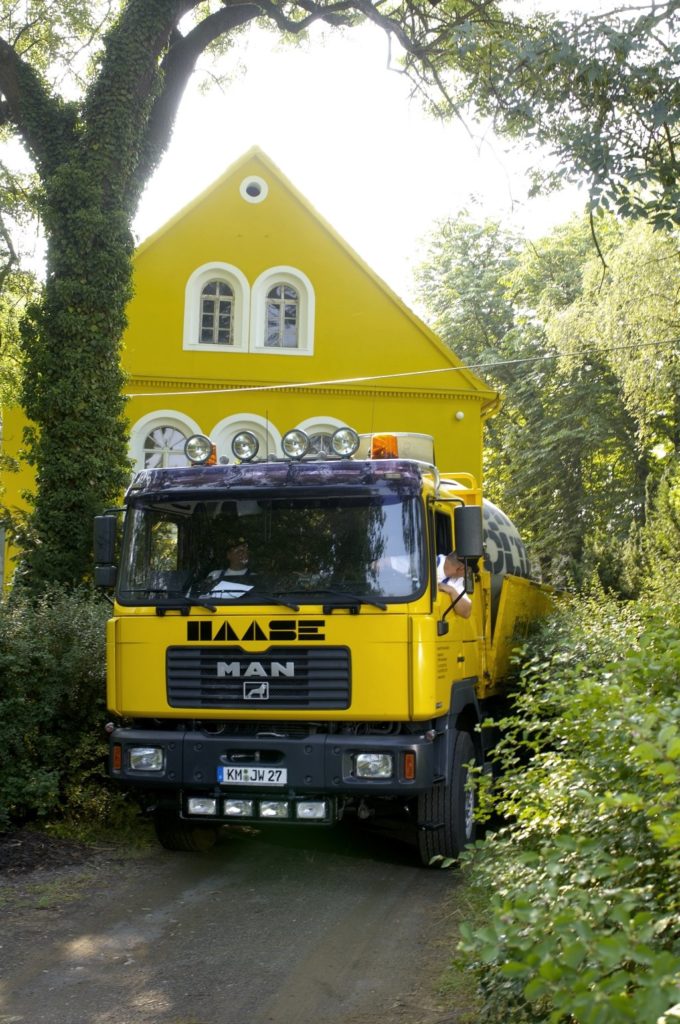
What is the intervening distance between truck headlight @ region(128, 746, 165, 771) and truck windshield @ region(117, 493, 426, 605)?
3.31 feet

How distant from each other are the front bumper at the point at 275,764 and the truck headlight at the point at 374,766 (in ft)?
0.06

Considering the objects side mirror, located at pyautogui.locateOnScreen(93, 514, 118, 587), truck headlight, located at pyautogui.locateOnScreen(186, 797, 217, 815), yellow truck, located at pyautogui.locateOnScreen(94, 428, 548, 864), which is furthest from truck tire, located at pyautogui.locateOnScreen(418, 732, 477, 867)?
side mirror, located at pyautogui.locateOnScreen(93, 514, 118, 587)

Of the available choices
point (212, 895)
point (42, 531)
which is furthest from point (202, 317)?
point (212, 895)

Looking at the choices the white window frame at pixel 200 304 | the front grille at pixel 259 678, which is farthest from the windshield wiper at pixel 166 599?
the white window frame at pixel 200 304

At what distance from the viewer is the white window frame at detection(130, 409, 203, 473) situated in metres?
24.6

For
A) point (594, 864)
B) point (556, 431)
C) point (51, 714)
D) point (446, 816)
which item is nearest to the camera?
point (594, 864)

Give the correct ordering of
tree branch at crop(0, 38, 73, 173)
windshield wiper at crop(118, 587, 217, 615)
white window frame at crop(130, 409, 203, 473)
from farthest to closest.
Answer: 1. white window frame at crop(130, 409, 203, 473)
2. tree branch at crop(0, 38, 73, 173)
3. windshield wiper at crop(118, 587, 217, 615)

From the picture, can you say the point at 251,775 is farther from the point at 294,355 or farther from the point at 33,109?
the point at 294,355

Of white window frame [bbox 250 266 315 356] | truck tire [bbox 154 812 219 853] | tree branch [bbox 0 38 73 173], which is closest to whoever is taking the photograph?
truck tire [bbox 154 812 219 853]

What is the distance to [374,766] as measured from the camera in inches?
285

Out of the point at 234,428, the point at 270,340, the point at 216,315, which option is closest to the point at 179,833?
the point at 234,428

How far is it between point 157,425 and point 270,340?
3.36m

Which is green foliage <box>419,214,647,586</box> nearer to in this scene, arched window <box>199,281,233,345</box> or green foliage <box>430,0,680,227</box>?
arched window <box>199,281,233,345</box>

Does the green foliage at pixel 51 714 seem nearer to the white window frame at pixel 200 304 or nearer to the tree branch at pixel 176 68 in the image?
the tree branch at pixel 176 68
